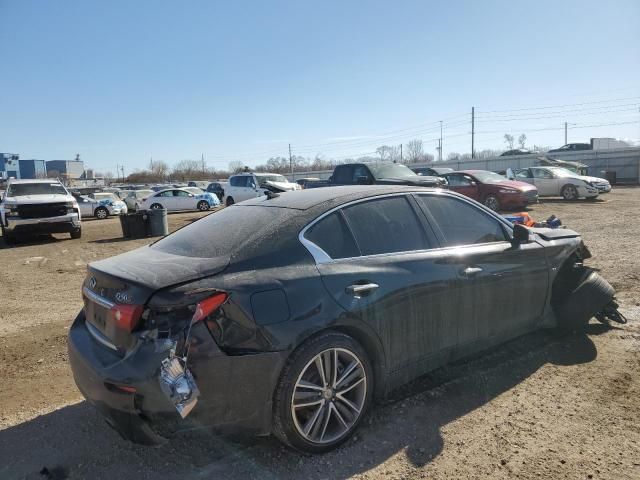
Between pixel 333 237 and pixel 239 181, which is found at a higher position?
pixel 239 181

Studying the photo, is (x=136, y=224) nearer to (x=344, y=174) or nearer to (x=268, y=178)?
(x=344, y=174)

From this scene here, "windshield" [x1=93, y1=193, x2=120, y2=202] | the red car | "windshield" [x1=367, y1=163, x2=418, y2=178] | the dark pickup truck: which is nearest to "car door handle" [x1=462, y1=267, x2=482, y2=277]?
the dark pickup truck

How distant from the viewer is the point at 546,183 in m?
21.7

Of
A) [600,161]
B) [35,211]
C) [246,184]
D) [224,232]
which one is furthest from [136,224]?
[600,161]

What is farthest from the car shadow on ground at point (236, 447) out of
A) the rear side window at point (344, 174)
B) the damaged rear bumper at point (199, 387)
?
the rear side window at point (344, 174)

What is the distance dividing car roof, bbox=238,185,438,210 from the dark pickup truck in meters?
10.1

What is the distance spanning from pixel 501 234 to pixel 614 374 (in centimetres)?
142

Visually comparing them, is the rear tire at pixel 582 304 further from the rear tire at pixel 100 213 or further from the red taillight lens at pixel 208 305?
the rear tire at pixel 100 213

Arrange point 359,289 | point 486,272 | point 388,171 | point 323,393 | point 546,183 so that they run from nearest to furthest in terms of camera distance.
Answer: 1. point 323,393
2. point 359,289
3. point 486,272
4. point 388,171
5. point 546,183

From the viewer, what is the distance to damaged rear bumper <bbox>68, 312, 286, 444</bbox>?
2.42 m

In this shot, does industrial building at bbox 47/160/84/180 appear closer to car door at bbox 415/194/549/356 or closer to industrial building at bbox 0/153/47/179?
industrial building at bbox 0/153/47/179

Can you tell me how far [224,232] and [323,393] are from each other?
1249 millimetres

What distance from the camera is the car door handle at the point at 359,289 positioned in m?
2.96

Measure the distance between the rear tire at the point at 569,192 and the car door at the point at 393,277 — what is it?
20364mm
